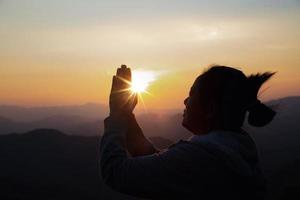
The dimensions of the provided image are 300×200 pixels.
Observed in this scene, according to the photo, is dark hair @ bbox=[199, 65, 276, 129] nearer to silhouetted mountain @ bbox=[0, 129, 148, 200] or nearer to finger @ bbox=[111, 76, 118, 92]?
finger @ bbox=[111, 76, 118, 92]

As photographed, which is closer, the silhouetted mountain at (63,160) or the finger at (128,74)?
the finger at (128,74)

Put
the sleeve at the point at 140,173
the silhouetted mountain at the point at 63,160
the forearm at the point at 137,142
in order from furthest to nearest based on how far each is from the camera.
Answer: the silhouetted mountain at the point at 63,160 < the forearm at the point at 137,142 < the sleeve at the point at 140,173

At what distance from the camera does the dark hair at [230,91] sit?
214 centimetres

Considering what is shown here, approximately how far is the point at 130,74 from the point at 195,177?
0.59 m

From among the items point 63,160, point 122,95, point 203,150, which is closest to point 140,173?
point 203,150

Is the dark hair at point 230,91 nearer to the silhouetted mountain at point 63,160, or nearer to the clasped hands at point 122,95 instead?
the clasped hands at point 122,95

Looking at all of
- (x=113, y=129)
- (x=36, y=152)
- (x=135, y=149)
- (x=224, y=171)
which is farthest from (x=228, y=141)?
(x=36, y=152)

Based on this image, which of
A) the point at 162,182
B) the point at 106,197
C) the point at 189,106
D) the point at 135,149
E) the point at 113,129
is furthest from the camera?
the point at 106,197

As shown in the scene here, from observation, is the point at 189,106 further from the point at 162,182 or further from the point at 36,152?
the point at 36,152

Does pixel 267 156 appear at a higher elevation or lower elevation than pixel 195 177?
lower

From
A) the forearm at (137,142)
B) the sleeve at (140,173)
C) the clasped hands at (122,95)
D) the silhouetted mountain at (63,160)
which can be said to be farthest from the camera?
the silhouetted mountain at (63,160)

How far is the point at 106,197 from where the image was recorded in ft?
216

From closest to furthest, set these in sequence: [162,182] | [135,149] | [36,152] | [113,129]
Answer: [162,182] → [113,129] → [135,149] → [36,152]

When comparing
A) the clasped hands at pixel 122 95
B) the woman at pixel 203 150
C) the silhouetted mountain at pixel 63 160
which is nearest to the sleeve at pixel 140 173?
the woman at pixel 203 150
